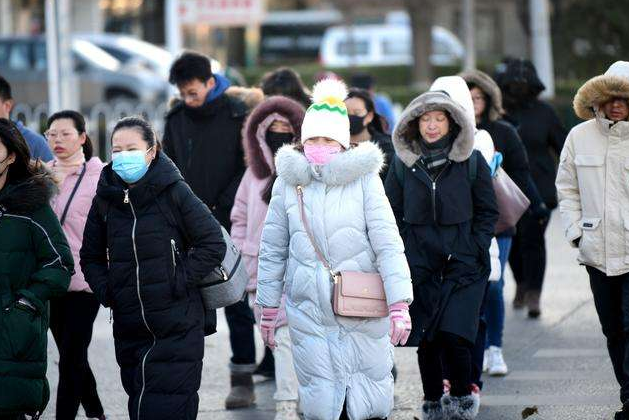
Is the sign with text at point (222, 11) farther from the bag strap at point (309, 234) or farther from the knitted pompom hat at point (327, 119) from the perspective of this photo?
the bag strap at point (309, 234)

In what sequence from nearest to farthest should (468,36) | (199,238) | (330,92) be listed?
(199,238) → (330,92) → (468,36)

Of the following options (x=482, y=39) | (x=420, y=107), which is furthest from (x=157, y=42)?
(x=420, y=107)

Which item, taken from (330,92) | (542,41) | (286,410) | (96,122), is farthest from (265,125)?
(542,41)

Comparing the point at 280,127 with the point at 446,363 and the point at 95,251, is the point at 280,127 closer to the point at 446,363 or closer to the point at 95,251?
the point at 446,363

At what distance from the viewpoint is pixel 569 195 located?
813 cm

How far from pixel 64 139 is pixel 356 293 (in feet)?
7.72

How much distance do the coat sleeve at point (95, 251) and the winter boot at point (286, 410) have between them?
4.92 feet

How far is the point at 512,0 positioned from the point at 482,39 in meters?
14.0

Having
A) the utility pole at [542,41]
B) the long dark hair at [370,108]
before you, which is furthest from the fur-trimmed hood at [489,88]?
the utility pole at [542,41]

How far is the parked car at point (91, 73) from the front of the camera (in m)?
29.3

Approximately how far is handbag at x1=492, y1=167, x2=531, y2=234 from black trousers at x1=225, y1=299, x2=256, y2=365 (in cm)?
162

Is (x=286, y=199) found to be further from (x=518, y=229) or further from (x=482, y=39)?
(x=482, y=39)

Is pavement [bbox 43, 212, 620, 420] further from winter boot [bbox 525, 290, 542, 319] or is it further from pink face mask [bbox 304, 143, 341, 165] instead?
pink face mask [bbox 304, 143, 341, 165]

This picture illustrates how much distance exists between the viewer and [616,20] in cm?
2738
